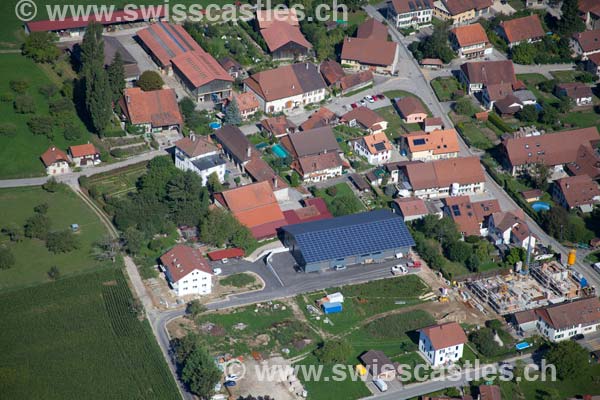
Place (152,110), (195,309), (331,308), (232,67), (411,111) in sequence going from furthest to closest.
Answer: (232,67) < (411,111) < (152,110) < (331,308) < (195,309)

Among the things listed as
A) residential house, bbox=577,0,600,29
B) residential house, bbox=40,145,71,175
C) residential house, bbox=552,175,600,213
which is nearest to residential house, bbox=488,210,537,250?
residential house, bbox=552,175,600,213

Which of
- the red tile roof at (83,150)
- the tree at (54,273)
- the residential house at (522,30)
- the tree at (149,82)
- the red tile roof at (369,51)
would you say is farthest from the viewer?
the residential house at (522,30)

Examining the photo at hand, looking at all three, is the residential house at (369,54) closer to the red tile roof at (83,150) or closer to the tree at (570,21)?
the tree at (570,21)

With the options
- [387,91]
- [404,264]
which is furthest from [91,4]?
[404,264]

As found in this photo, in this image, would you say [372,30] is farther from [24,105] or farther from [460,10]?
[24,105]

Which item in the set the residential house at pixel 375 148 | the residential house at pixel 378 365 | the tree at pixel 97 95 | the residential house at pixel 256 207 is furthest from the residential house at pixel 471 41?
the residential house at pixel 378 365

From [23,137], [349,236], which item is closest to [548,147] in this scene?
[349,236]
